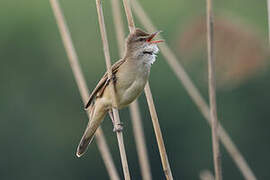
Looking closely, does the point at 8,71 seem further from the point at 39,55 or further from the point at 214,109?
the point at 214,109

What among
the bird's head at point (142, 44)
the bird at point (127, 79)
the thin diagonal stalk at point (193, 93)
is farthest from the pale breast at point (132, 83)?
the thin diagonal stalk at point (193, 93)

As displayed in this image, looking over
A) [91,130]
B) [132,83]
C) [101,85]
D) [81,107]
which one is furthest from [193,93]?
[81,107]

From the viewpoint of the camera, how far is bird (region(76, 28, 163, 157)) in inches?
170

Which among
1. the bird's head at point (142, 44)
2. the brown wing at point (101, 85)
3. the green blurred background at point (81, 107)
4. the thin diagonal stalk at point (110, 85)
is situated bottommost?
the thin diagonal stalk at point (110, 85)

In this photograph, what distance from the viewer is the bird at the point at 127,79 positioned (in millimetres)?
4316

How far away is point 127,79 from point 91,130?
1.48 feet

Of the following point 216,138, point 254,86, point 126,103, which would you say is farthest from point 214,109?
point 254,86

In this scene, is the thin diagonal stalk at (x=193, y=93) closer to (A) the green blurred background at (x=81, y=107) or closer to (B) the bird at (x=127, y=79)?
(B) the bird at (x=127, y=79)

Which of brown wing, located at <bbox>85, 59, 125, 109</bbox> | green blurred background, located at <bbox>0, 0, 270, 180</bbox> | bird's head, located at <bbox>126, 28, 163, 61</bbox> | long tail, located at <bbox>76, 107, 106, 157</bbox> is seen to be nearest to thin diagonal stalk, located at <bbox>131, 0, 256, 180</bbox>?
bird's head, located at <bbox>126, 28, 163, 61</bbox>

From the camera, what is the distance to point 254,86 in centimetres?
1891

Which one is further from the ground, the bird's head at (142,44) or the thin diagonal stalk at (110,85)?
the bird's head at (142,44)

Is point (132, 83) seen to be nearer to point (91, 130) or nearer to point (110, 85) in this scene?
point (110, 85)

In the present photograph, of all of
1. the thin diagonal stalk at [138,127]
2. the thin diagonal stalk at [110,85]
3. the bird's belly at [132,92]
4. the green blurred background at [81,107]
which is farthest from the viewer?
the green blurred background at [81,107]

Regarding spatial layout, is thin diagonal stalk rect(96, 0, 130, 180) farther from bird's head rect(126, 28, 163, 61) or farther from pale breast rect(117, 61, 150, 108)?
bird's head rect(126, 28, 163, 61)
